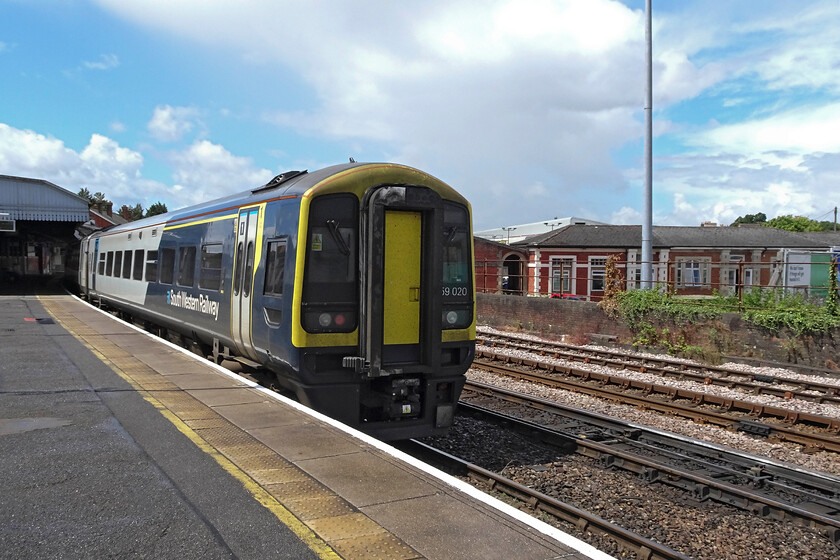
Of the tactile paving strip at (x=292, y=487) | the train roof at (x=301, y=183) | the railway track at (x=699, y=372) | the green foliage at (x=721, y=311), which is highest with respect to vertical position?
the train roof at (x=301, y=183)

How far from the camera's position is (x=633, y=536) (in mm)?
5156

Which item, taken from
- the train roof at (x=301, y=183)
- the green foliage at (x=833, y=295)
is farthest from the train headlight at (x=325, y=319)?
the green foliage at (x=833, y=295)

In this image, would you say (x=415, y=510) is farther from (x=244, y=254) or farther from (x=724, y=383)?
(x=724, y=383)

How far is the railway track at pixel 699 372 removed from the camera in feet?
34.9

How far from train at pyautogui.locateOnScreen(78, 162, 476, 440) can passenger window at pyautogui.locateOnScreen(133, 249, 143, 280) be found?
768 centimetres

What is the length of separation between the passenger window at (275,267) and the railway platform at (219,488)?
130 centimetres

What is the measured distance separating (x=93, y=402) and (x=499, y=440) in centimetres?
495

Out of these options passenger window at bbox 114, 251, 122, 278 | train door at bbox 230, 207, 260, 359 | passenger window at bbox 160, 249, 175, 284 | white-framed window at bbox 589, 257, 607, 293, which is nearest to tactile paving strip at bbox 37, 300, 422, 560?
train door at bbox 230, 207, 260, 359

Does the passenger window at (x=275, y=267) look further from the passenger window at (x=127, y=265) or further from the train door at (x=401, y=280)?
the passenger window at (x=127, y=265)

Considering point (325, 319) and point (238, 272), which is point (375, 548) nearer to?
point (325, 319)

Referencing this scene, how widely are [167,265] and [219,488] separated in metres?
8.68

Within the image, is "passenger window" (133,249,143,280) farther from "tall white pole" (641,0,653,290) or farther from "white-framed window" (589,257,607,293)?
"white-framed window" (589,257,607,293)

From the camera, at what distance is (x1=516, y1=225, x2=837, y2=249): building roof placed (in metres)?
32.0

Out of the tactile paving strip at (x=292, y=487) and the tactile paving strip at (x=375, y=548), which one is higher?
the tactile paving strip at (x=292, y=487)
